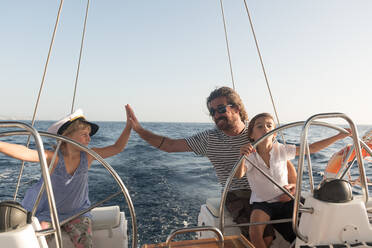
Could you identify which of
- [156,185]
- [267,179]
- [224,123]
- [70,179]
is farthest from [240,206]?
[156,185]

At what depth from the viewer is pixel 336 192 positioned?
2.81 feet

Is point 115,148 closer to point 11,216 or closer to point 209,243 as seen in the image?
point 209,243

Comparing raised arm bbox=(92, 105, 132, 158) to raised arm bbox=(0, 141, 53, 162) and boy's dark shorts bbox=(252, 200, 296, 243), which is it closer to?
raised arm bbox=(0, 141, 53, 162)

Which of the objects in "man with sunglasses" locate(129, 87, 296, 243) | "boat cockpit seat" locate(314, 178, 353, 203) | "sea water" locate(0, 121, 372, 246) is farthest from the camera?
"sea water" locate(0, 121, 372, 246)

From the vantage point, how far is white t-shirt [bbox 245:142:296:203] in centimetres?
143

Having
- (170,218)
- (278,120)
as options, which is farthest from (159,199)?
(278,120)

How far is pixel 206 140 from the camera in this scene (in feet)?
5.70

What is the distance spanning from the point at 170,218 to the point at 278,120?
5.79 feet

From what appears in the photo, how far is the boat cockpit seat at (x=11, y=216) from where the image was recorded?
0.61 m

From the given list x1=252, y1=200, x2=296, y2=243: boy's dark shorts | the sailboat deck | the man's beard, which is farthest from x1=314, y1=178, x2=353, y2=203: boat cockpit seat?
the man's beard

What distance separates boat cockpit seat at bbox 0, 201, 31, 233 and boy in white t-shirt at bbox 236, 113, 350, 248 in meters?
0.95

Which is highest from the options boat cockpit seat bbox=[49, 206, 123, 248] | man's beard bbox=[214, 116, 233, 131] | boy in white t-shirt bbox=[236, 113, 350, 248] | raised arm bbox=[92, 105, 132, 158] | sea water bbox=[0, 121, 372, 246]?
man's beard bbox=[214, 116, 233, 131]

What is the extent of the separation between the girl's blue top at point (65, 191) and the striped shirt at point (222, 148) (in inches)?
27.5

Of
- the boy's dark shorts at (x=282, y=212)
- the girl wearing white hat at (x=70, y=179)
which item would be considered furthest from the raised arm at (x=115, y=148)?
the boy's dark shorts at (x=282, y=212)
